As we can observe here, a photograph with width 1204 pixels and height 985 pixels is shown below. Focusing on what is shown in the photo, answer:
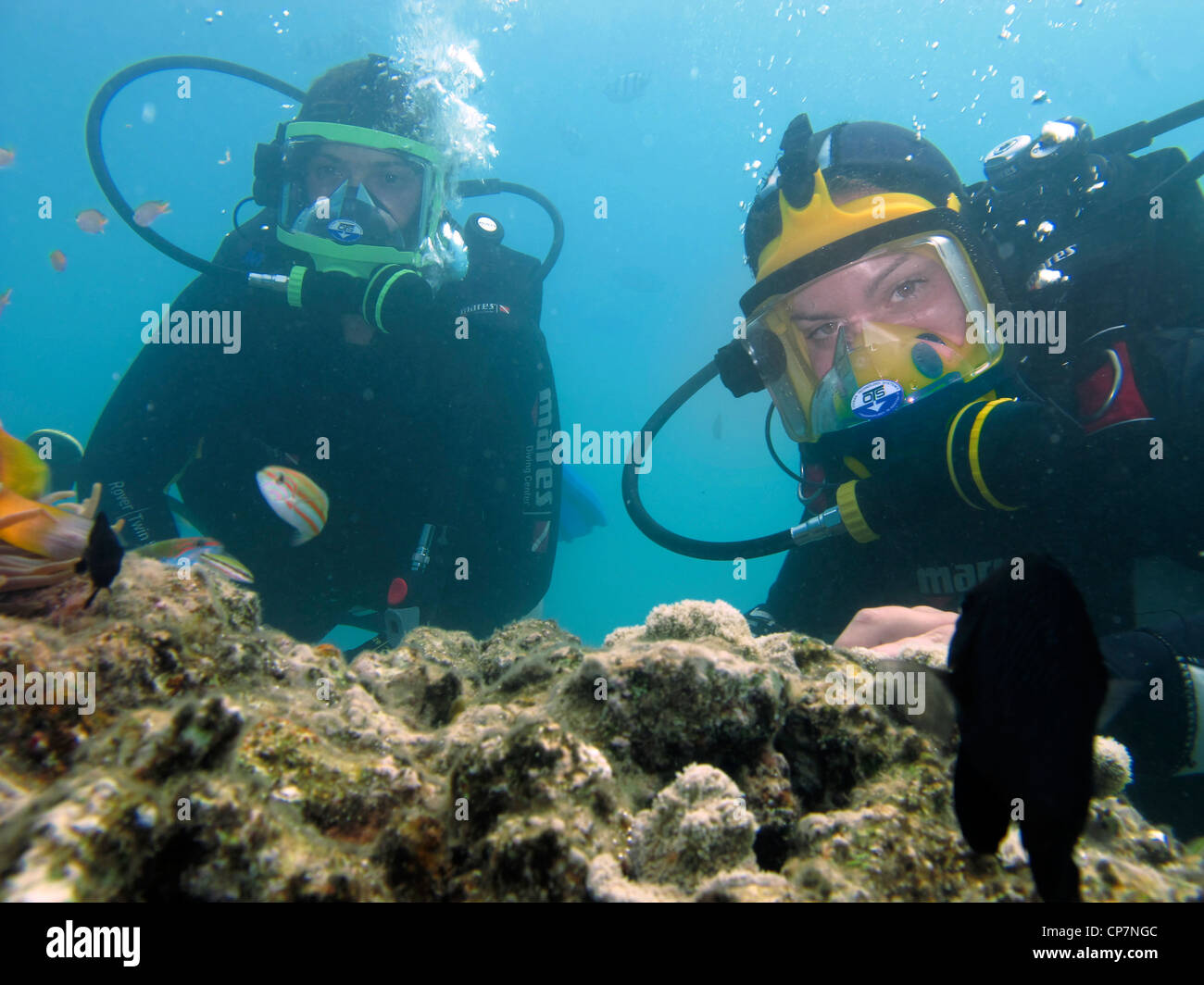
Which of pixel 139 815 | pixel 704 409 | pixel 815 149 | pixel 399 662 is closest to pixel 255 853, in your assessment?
pixel 139 815

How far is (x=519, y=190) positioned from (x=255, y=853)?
8.56 metres

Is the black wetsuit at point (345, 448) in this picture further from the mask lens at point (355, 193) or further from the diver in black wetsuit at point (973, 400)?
the diver in black wetsuit at point (973, 400)

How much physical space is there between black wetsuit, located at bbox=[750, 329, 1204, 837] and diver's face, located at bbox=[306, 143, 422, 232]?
18.4 ft

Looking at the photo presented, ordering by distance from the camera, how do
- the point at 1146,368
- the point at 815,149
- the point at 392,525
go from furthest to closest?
the point at 392,525, the point at 815,149, the point at 1146,368

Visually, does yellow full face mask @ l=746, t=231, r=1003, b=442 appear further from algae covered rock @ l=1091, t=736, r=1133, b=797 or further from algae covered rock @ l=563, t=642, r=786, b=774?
algae covered rock @ l=563, t=642, r=786, b=774

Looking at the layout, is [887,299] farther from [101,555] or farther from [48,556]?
[48,556]

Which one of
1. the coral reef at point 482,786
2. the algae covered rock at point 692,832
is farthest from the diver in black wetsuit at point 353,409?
the algae covered rock at point 692,832

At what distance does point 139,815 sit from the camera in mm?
909

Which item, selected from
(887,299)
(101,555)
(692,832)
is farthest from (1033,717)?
(887,299)

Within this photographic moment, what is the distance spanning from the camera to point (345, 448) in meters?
5.27

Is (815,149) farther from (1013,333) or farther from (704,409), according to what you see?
(704,409)

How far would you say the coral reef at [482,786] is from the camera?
0.95 m

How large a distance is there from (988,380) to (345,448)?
16.4 ft

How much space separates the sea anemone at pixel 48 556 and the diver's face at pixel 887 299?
357 cm
